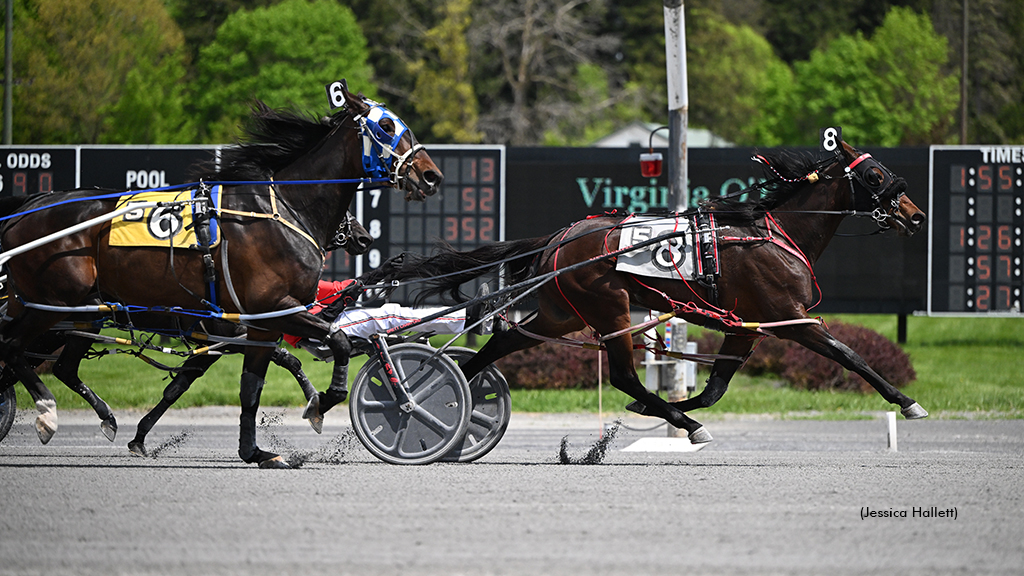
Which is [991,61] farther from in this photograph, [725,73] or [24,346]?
[24,346]

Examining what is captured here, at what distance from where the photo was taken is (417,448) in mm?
8305

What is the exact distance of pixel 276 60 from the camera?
42.3 metres

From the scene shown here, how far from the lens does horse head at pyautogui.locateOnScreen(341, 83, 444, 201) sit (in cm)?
818

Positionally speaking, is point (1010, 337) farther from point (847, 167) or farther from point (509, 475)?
point (509, 475)

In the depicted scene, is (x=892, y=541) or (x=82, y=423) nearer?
(x=892, y=541)

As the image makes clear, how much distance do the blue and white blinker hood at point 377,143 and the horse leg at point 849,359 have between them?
301cm

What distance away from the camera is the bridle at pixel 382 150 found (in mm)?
8180

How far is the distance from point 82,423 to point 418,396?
6.09 meters

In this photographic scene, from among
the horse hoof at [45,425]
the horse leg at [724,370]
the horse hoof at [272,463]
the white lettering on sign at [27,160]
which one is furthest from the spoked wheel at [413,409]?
the white lettering on sign at [27,160]

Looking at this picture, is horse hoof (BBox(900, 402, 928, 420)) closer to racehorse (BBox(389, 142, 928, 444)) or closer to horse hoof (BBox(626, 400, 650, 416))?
racehorse (BBox(389, 142, 928, 444))

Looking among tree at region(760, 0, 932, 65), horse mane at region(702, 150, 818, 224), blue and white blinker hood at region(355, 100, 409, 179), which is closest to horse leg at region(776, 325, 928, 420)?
horse mane at region(702, 150, 818, 224)

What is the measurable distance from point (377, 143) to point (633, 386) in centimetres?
254

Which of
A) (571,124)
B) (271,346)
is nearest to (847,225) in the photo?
(271,346)

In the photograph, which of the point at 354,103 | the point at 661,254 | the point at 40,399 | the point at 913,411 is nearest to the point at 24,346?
the point at 40,399
